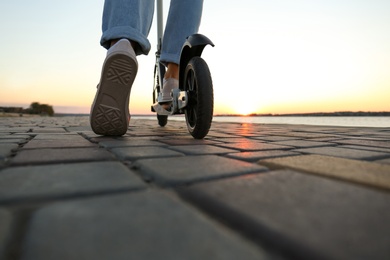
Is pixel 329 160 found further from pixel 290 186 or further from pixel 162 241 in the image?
pixel 162 241

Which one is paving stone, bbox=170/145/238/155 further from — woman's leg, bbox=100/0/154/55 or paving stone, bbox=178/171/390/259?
woman's leg, bbox=100/0/154/55

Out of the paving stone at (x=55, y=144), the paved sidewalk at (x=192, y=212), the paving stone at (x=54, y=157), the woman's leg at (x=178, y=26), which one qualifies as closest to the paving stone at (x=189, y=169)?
the paved sidewalk at (x=192, y=212)

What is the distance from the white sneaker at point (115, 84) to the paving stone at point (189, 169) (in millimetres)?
837

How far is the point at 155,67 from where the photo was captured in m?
3.57

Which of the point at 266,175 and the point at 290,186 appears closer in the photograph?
the point at 290,186

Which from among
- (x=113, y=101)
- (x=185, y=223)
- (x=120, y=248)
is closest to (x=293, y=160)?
(x=185, y=223)

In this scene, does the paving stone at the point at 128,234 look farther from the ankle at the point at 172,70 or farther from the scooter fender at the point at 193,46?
the ankle at the point at 172,70

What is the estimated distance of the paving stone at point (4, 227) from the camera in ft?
1.30

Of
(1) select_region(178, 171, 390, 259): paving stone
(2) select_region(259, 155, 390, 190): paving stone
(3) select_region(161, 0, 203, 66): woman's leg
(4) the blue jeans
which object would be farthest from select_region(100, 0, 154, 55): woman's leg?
(1) select_region(178, 171, 390, 259): paving stone

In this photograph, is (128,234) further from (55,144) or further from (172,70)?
(172,70)

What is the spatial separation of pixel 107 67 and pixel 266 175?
1.25 m

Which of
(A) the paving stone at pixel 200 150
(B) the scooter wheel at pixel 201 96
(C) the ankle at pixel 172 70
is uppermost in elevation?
(C) the ankle at pixel 172 70

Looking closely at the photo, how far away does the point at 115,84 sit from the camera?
5.57 feet

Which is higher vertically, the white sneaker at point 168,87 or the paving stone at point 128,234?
the white sneaker at point 168,87
